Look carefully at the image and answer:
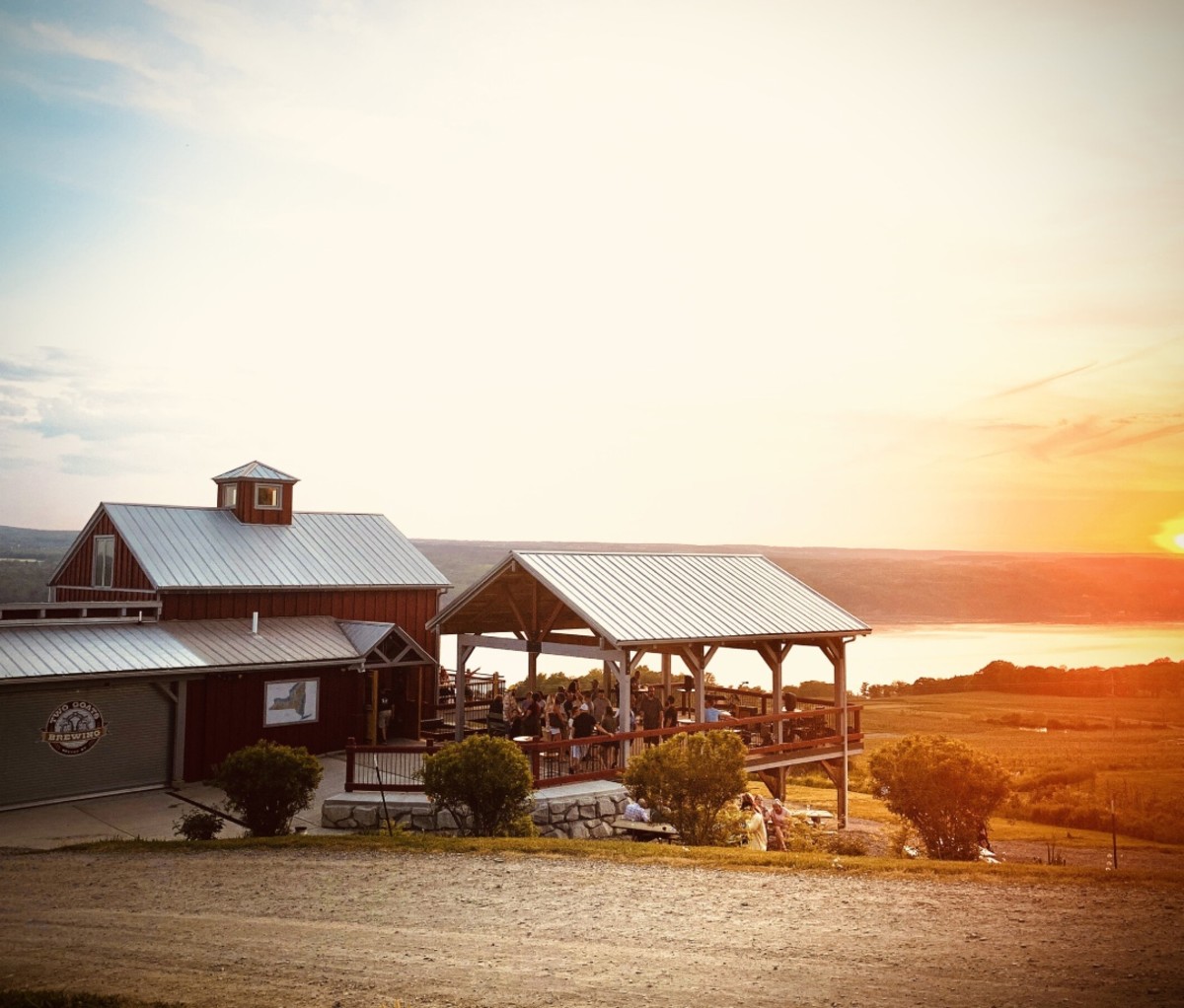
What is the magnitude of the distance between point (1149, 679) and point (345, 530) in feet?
164

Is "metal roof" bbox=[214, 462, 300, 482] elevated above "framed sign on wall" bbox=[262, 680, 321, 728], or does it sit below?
above

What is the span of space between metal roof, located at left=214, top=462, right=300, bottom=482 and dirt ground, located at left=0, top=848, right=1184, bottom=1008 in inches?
578

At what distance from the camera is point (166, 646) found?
779 inches

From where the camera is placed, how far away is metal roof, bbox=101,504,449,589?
22.6 metres

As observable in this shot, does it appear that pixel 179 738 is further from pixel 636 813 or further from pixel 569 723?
pixel 636 813

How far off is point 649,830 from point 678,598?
19.3 feet

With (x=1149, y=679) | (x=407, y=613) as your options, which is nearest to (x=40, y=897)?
(x=407, y=613)

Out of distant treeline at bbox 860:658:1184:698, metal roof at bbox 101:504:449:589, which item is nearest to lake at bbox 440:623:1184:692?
distant treeline at bbox 860:658:1184:698

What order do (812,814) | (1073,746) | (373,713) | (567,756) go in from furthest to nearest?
1. (1073,746)
2. (373,713)
3. (812,814)
4. (567,756)

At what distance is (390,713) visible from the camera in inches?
983

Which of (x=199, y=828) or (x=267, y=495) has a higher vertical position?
(x=267, y=495)

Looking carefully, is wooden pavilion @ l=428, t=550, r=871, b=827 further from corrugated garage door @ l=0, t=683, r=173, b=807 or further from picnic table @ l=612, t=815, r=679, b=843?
corrugated garage door @ l=0, t=683, r=173, b=807

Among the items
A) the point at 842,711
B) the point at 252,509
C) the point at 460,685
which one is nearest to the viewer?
the point at 460,685

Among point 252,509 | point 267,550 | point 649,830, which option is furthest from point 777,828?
point 252,509
